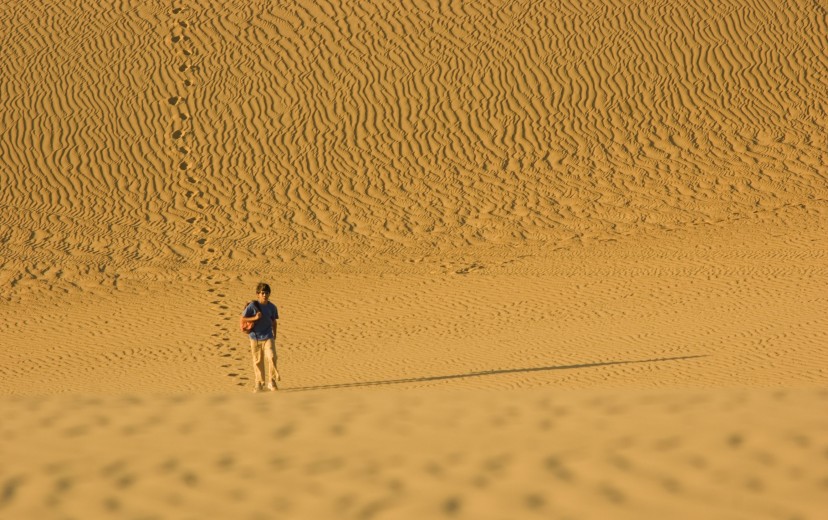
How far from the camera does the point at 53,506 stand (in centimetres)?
384

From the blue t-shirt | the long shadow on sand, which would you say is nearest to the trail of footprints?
the long shadow on sand

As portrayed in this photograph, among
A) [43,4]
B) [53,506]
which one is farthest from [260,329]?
[43,4]

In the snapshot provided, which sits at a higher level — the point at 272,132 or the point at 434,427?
the point at 272,132

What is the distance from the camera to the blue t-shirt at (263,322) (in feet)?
29.3

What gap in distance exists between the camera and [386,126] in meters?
21.3

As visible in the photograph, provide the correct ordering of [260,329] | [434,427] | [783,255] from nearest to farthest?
[434,427], [260,329], [783,255]

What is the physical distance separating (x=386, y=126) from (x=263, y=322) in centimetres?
1285

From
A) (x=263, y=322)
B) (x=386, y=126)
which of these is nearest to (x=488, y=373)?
(x=263, y=322)

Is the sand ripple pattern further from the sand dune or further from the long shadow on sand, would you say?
the sand dune

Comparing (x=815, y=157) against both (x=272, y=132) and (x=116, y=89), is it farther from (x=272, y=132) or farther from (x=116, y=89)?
(x=116, y=89)

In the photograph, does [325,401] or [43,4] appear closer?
[325,401]

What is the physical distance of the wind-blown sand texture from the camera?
4152 mm

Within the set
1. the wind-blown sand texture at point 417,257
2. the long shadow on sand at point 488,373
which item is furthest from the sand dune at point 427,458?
the long shadow on sand at point 488,373

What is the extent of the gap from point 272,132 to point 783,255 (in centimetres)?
1129
